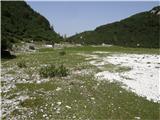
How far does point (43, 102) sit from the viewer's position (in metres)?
23.6

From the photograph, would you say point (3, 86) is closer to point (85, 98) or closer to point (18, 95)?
point (18, 95)

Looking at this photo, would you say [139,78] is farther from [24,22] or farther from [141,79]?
[24,22]

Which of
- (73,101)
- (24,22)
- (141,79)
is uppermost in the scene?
(24,22)

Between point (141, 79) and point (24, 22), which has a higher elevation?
point (24, 22)

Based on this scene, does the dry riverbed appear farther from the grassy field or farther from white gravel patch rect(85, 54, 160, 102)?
the grassy field

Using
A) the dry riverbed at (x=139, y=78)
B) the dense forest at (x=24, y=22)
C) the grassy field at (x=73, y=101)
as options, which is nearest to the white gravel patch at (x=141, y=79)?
the dry riverbed at (x=139, y=78)

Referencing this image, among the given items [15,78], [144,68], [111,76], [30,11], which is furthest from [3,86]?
[30,11]

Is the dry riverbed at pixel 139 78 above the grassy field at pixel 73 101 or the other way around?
above

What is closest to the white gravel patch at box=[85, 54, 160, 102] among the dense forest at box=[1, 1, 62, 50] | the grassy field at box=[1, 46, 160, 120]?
the grassy field at box=[1, 46, 160, 120]

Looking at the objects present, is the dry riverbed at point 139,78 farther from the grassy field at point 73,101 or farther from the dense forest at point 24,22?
the dense forest at point 24,22

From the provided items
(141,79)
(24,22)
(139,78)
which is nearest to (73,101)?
(141,79)

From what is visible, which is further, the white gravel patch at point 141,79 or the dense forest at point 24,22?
the dense forest at point 24,22

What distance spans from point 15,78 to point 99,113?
46.8ft

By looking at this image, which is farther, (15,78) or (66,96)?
(15,78)
